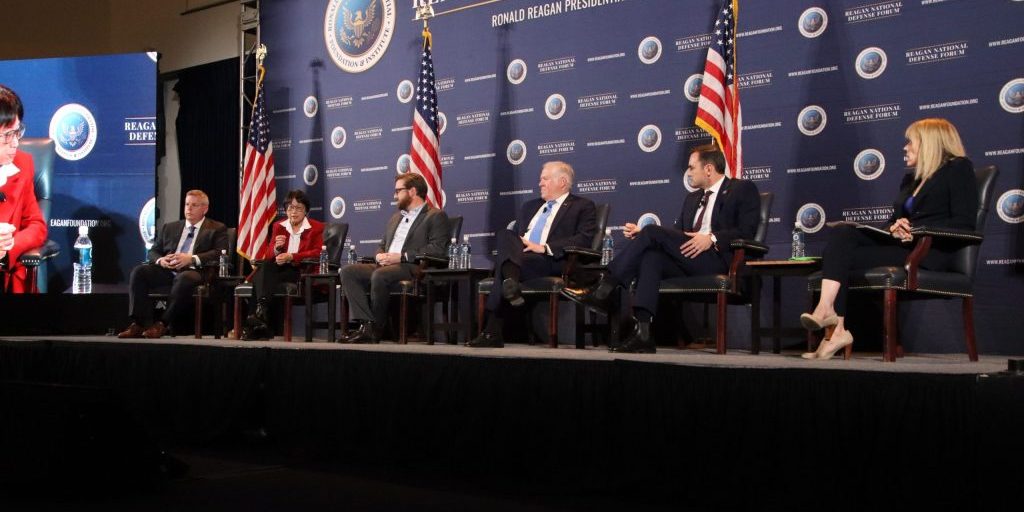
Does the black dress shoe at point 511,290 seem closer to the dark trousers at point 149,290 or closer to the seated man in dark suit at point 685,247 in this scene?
the seated man in dark suit at point 685,247

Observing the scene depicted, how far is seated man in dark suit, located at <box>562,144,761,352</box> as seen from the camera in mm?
4219

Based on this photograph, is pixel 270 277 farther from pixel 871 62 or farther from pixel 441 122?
pixel 871 62

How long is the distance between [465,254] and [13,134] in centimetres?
439

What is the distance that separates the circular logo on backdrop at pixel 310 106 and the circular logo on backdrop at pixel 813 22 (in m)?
4.00

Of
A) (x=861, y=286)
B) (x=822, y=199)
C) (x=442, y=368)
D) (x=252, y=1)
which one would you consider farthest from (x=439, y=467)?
(x=252, y=1)

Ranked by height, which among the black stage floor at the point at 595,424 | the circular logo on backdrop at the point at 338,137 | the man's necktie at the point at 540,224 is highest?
the circular logo on backdrop at the point at 338,137

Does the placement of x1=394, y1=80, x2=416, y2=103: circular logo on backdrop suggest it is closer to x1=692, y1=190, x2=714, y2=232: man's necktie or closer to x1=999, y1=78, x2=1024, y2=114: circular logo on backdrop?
x1=692, y1=190, x2=714, y2=232: man's necktie

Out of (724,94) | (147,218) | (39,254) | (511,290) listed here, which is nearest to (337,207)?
(147,218)

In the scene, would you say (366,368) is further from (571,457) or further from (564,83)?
(564,83)

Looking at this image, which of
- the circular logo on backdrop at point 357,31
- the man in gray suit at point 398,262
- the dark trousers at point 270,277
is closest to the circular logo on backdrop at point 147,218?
the circular logo on backdrop at point 357,31

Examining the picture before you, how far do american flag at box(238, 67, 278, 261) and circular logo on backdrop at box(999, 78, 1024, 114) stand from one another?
5143 millimetres

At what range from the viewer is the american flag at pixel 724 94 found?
204 inches

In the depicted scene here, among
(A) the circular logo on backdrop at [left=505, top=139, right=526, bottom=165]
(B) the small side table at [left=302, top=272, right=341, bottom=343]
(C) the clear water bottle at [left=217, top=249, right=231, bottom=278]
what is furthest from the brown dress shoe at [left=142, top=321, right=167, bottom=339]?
(A) the circular logo on backdrop at [left=505, top=139, right=526, bottom=165]

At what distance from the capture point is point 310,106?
782 cm
